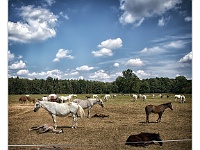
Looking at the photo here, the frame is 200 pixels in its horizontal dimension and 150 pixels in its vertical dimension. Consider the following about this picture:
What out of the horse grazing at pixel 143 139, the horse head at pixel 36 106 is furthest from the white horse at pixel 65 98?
the horse grazing at pixel 143 139

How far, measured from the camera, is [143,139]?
316 inches

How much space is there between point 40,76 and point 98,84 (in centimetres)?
126

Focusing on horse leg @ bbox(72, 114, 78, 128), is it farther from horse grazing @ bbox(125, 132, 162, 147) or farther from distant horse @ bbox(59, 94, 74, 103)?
horse grazing @ bbox(125, 132, 162, 147)

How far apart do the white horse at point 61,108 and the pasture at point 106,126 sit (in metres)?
0.09

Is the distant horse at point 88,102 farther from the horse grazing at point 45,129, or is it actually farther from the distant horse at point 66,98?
the horse grazing at point 45,129

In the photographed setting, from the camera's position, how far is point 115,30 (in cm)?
813

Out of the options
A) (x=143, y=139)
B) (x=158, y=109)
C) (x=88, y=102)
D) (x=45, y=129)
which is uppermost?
(x=88, y=102)

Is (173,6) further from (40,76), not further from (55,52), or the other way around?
(40,76)

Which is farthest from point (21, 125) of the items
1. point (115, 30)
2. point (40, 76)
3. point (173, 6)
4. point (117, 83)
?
point (173, 6)

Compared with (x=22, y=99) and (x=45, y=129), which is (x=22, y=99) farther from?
(x=45, y=129)

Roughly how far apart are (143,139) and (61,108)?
1.86 metres

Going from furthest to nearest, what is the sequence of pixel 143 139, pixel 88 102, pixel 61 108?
1. pixel 88 102
2. pixel 61 108
3. pixel 143 139

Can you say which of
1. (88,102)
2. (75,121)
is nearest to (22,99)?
(75,121)

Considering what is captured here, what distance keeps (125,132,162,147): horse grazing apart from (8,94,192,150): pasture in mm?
88
